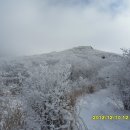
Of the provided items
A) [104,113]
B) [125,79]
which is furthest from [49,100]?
[125,79]

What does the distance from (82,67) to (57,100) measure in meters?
34.8

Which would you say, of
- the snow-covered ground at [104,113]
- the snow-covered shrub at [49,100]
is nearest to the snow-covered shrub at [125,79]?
the snow-covered ground at [104,113]

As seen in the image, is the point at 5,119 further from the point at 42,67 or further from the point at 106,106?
the point at 106,106

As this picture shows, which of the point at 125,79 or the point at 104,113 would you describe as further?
the point at 125,79
